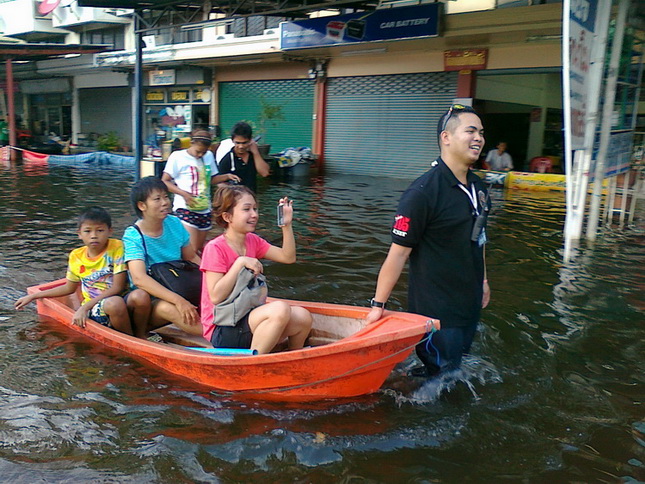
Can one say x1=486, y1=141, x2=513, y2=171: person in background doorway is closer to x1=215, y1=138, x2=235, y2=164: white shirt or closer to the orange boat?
x1=215, y1=138, x2=235, y2=164: white shirt

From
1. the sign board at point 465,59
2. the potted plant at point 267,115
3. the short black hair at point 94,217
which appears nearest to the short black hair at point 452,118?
the short black hair at point 94,217

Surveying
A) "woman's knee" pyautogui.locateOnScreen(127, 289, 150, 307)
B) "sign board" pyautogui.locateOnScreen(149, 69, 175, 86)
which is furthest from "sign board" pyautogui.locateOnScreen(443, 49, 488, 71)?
"woman's knee" pyautogui.locateOnScreen(127, 289, 150, 307)

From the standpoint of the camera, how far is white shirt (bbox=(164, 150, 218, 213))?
19.9ft

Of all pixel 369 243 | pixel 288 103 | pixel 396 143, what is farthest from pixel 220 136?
pixel 369 243

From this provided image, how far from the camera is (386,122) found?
17641mm

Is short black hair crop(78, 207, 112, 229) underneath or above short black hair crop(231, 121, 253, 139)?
underneath

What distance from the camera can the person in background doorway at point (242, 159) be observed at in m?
6.46

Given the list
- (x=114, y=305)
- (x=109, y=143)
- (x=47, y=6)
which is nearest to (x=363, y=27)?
(x=114, y=305)

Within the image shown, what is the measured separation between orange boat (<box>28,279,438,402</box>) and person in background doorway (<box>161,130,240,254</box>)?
1992mm

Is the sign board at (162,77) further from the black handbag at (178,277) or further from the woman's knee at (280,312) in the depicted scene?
the woman's knee at (280,312)

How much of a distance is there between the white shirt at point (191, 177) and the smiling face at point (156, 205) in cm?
173

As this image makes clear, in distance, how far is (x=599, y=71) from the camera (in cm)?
748

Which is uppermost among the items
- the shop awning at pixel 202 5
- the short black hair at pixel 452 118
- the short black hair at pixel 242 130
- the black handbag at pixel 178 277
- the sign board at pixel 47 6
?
the sign board at pixel 47 6

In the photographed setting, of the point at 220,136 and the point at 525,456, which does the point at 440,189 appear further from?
the point at 220,136
